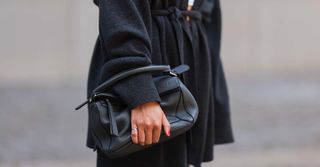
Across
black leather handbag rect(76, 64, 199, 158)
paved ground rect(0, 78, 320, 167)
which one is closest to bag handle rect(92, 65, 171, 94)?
black leather handbag rect(76, 64, 199, 158)

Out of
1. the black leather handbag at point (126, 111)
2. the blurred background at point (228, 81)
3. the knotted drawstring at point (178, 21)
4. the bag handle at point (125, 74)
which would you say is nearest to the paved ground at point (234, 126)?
the blurred background at point (228, 81)

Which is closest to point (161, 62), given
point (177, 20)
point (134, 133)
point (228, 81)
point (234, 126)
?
point (177, 20)

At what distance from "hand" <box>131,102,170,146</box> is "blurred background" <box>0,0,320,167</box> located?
129 inches

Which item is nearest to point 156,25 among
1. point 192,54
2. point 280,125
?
point 192,54

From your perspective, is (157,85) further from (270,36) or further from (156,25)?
(270,36)

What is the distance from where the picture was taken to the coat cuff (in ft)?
7.82

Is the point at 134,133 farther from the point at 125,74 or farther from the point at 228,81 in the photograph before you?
the point at 228,81

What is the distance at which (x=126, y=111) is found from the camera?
8.00ft

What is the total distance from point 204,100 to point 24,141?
409 cm

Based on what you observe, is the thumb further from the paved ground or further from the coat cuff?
the paved ground

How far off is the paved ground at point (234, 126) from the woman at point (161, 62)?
2.50m

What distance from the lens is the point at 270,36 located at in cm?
A: 1188

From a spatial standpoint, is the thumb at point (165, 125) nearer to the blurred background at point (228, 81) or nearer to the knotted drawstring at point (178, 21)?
the knotted drawstring at point (178, 21)

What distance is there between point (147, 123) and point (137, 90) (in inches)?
4.8
